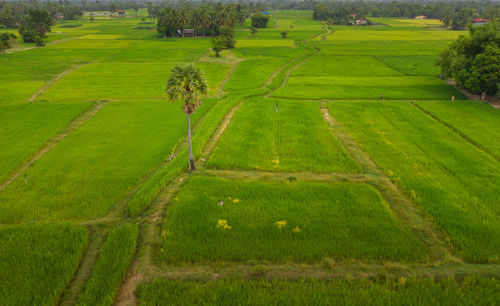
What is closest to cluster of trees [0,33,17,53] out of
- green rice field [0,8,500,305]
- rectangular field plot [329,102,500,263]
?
green rice field [0,8,500,305]

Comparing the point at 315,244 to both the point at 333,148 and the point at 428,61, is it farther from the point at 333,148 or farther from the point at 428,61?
the point at 428,61

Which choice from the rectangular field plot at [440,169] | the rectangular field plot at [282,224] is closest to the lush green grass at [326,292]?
the rectangular field plot at [282,224]

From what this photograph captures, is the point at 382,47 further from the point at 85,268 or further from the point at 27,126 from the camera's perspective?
the point at 85,268

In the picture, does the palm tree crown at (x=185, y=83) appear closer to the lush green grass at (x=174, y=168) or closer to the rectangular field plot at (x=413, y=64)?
the lush green grass at (x=174, y=168)

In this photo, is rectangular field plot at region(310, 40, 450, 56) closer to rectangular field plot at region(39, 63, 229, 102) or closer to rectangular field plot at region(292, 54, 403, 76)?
rectangular field plot at region(292, 54, 403, 76)

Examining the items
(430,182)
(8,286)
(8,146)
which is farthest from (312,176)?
(8,146)

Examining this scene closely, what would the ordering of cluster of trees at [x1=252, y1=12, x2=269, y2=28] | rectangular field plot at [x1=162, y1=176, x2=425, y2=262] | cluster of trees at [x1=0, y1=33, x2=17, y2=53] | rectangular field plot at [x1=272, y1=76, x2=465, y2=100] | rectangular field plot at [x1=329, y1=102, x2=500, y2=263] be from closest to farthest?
1. rectangular field plot at [x1=162, y1=176, x2=425, y2=262]
2. rectangular field plot at [x1=329, y1=102, x2=500, y2=263]
3. rectangular field plot at [x1=272, y1=76, x2=465, y2=100]
4. cluster of trees at [x1=0, y1=33, x2=17, y2=53]
5. cluster of trees at [x1=252, y1=12, x2=269, y2=28]

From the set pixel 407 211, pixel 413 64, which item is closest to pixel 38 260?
pixel 407 211
